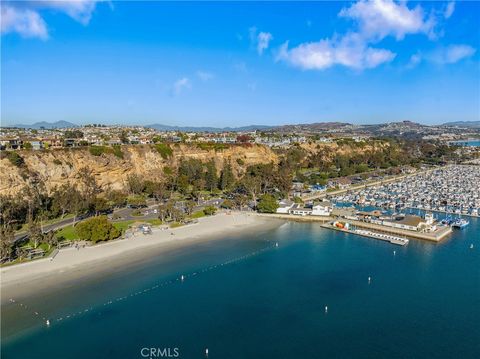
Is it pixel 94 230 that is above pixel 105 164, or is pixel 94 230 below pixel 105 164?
below

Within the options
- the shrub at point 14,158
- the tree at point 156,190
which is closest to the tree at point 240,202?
the tree at point 156,190

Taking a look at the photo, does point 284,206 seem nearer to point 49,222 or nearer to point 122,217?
point 122,217

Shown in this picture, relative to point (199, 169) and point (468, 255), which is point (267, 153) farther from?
point (468, 255)

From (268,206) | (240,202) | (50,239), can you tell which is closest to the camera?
(50,239)

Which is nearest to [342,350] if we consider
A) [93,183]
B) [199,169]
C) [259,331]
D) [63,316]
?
[259,331]

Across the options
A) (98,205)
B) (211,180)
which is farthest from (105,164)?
(211,180)

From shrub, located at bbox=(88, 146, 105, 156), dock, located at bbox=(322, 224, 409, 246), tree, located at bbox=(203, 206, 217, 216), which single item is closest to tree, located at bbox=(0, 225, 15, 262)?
tree, located at bbox=(203, 206, 217, 216)
